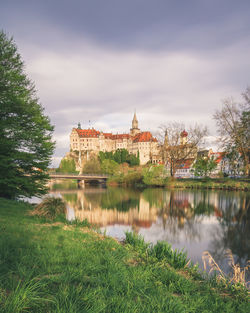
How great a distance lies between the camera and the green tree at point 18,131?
1349cm

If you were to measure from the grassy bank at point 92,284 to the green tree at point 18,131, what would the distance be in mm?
9203

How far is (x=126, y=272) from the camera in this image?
421cm

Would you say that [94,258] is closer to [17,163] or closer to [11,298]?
[11,298]

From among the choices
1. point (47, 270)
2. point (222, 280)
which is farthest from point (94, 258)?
point (222, 280)

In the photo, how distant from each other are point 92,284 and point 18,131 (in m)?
13.0

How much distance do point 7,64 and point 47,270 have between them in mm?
15571

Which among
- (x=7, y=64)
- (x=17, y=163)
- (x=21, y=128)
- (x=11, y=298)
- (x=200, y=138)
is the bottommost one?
(x=11, y=298)

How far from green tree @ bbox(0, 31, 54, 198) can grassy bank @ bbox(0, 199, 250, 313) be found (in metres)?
9.20

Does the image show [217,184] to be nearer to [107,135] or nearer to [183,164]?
[183,164]

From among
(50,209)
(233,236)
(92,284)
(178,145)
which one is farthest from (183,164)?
(92,284)

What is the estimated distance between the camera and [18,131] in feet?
45.3

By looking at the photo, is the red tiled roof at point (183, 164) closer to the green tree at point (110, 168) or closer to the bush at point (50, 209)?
the green tree at point (110, 168)

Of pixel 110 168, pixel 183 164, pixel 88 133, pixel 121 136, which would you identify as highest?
pixel 88 133

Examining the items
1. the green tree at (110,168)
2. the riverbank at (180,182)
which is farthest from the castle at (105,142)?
the riverbank at (180,182)
